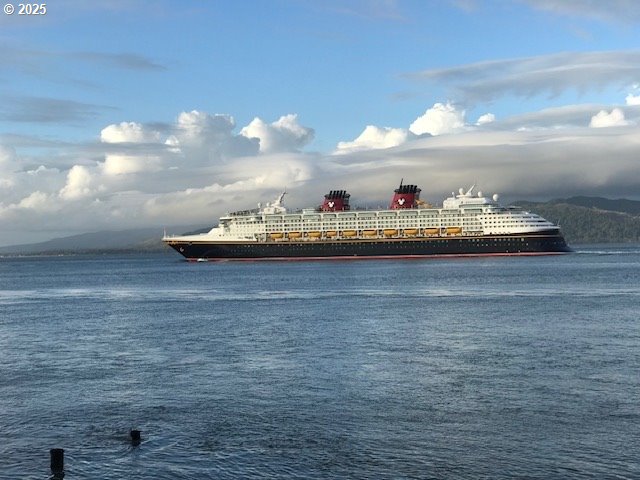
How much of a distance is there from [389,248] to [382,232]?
456cm

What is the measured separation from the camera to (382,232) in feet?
590

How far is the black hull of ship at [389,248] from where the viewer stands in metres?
173

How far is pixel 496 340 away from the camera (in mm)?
45875

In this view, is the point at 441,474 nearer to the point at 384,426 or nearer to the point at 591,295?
the point at 384,426

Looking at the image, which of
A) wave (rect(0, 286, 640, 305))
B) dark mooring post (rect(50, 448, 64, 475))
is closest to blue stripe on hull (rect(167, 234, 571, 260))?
wave (rect(0, 286, 640, 305))

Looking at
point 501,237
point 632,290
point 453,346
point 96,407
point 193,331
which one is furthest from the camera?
point 501,237

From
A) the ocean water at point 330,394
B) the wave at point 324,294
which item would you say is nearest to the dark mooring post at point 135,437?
the ocean water at point 330,394

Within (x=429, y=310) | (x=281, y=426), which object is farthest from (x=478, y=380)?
(x=429, y=310)

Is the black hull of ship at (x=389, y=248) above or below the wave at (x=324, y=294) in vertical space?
above

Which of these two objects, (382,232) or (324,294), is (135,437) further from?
(382,232)

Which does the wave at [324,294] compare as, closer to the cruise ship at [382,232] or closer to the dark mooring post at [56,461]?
the dark mooring post at [56,461]

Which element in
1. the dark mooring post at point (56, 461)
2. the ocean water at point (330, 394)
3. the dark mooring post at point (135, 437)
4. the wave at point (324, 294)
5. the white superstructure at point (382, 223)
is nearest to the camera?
the dark mooring post at point (56, 461)

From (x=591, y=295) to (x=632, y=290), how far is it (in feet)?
29.4

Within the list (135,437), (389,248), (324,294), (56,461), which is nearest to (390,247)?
(389,248)
